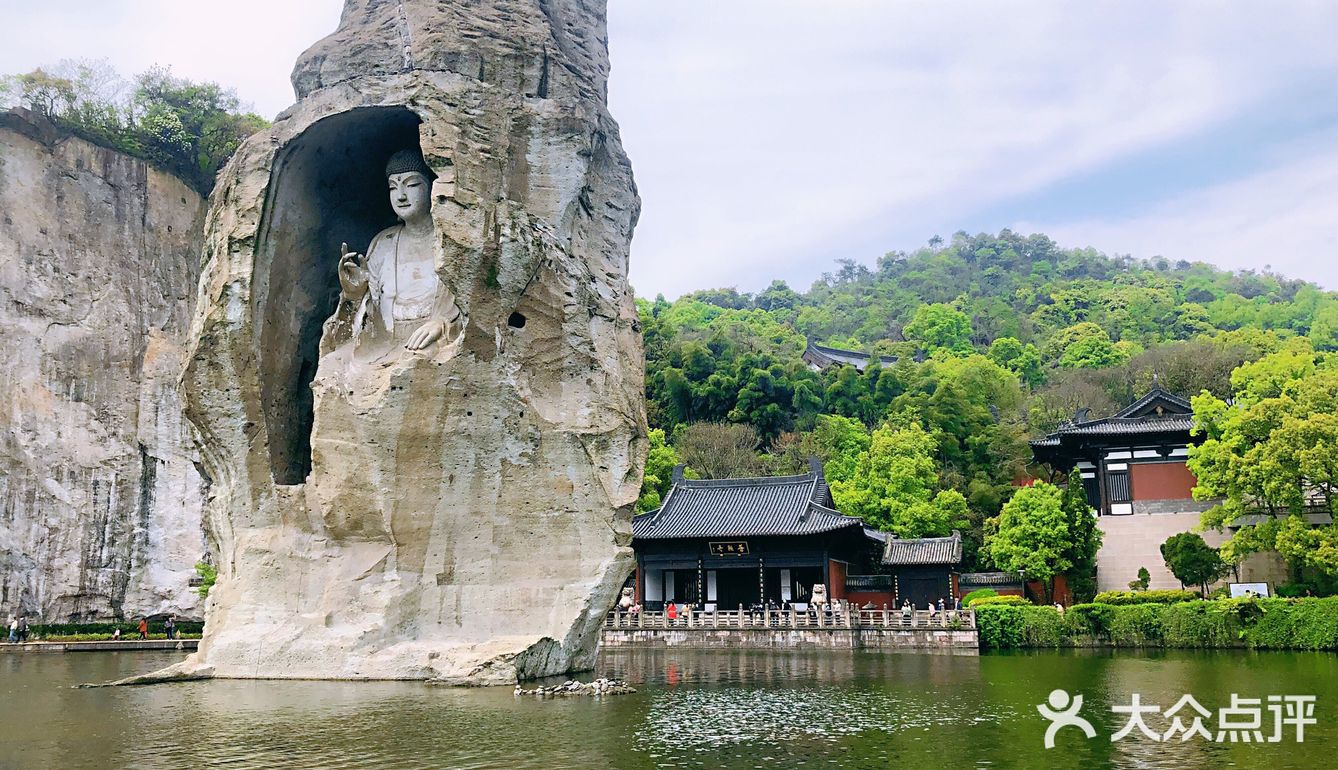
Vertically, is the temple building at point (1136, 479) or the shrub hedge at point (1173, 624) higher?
the temple building at point (1136, 479)

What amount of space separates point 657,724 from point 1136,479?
97.1 ft

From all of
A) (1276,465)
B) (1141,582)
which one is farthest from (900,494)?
(1276,465)

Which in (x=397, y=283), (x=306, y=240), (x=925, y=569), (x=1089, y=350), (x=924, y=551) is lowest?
(x=925, y=569)

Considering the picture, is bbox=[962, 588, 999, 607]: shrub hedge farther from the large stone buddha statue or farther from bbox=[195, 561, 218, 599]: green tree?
bbox=[195, 561, 218, 599]: green tree

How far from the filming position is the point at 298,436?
18.7 meters

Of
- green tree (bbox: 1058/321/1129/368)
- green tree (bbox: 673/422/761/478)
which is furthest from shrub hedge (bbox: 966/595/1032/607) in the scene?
green tree (bbox: 1058/321/1129/368)

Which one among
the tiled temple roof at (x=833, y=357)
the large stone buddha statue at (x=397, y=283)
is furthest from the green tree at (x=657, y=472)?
the large stone buddha statue at (x=397, y=283)

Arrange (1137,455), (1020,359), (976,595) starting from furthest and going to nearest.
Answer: (1020,359) → (1137,455) → (976,595)

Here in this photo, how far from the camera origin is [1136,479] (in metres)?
36.3

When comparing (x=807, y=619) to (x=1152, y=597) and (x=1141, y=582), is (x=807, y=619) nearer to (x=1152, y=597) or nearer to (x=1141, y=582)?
(x=1152, y=597)

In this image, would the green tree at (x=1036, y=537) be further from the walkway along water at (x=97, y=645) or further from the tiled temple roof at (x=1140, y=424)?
the walkway along water at (x=97, y=645)

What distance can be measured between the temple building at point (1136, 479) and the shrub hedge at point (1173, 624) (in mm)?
7729

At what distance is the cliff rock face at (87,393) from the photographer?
3431cm

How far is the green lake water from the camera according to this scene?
9.20 metres
